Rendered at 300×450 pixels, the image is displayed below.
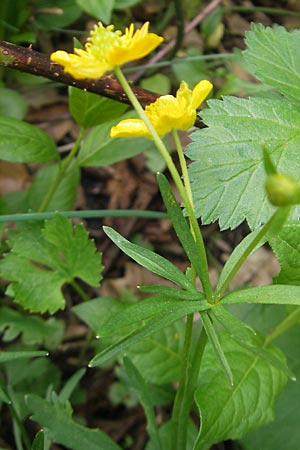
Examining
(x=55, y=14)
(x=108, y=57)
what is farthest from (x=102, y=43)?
(x=55, y=14)

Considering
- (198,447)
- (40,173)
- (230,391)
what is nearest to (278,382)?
(230,391)

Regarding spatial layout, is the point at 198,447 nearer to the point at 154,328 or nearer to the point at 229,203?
the point at 154,328

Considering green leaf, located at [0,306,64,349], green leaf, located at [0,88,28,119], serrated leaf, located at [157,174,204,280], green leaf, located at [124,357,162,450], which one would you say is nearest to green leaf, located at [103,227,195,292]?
serrated leaf, located at [157,174,204,280]

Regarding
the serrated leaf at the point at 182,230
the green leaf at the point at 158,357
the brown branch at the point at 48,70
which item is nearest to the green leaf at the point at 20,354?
the serrated leaf at the point at 182,230

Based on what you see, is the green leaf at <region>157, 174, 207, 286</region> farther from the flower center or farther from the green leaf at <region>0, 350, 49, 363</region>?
the green leaf at <region>0, 350, 49, 363</region>

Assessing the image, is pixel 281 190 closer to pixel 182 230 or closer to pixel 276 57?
pixel 182 230

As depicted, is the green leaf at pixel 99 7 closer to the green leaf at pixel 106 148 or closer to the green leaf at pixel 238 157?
the green leaf at pixel 106 148

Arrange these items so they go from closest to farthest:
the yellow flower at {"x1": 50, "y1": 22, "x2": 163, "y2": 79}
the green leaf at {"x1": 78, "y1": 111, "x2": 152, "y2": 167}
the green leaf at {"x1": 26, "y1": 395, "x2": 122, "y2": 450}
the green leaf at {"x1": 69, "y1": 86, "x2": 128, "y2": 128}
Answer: the yellow flower at {"x1": 50, "y1": 22, "x2": 163, "y2": 79} < the green leaf at {"x1": 26, "y1": 395, "x2": 122, "y2": 450} < the green leaf at {"x1": 69, "y1": 86, "x2": 128, "y2": 128} < the green leaf at {"x1": 78, "y1": 111, "x2": 152, "y2": 167}
